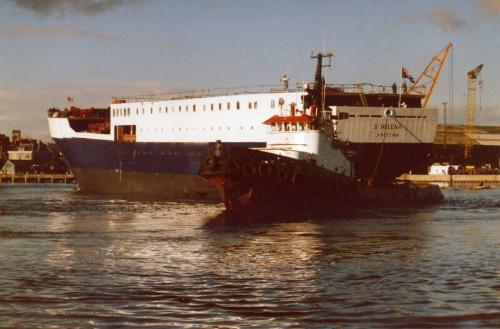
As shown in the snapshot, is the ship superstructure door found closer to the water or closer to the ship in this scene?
the ship

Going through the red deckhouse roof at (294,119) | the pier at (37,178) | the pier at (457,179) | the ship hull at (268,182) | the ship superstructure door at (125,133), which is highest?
the red deckhouse roof at (294,119)

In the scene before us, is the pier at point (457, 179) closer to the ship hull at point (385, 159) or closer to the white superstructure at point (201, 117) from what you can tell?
the white superstructure at point (201, 117)

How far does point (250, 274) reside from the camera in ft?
69.4

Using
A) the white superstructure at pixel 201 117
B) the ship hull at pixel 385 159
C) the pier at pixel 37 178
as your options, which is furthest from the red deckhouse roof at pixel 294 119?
the pier at pixel 37 178

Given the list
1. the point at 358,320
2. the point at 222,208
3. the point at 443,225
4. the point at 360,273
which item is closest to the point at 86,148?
the point at 222,208

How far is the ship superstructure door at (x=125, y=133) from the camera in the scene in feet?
244

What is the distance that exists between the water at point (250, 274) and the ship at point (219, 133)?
1288 cm

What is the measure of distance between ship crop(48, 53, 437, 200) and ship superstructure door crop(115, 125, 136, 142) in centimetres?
10

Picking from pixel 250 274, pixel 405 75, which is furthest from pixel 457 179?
pixel 250 274

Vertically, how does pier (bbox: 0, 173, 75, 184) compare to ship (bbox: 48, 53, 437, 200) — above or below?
below

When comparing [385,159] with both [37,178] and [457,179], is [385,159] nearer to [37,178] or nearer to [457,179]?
[457,179]

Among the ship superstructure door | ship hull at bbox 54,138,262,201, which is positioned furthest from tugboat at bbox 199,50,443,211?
the ship superstructure door

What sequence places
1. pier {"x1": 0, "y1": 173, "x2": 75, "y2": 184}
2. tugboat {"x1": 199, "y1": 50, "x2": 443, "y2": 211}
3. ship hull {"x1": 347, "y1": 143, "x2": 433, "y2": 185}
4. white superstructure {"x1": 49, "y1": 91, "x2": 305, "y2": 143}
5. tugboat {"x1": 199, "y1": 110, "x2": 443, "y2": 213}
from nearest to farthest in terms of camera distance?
1. tugboat {"x1": 199, "y1": 110, "x2": 443, "y2": 213}
2. tugboat {"x1": 199, "y1": 50, "x2": 443, "y2": 211}
3. ship hull {"x1": 347, "y1": 143, "x2": 433, "y2": 185}
4. white superstructure {"x1": 49, "y1": 91, "x2": 305, "y2": 143}
5. pier {"x1": 0, "y1": 173, "x2": 75, "y2": 184}

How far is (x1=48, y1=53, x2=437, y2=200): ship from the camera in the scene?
5366 centimetres
